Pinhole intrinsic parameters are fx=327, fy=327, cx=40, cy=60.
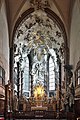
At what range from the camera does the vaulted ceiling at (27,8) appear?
2309cm

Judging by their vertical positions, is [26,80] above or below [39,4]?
below

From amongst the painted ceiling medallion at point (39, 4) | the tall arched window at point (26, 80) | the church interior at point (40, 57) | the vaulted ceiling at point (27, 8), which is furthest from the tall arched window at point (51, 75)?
the painted ceiling medallion at point (39, 4)

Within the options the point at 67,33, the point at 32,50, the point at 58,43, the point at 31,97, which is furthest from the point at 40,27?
the point at 31,97

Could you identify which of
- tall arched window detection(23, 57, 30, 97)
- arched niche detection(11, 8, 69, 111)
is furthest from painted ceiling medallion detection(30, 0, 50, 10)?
tall arched window detection(23, 57, 30, 97)

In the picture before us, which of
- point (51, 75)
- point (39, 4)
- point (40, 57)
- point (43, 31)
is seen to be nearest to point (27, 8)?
point (39, 4)

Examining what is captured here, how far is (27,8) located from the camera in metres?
24.4

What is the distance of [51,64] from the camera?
117 feet

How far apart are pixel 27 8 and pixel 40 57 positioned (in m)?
12.1

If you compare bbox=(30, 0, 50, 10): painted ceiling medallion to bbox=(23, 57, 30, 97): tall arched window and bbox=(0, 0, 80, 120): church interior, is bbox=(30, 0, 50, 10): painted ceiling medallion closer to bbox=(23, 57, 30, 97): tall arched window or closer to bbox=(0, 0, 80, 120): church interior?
bbox=(0, 0, 80, 120): church interior

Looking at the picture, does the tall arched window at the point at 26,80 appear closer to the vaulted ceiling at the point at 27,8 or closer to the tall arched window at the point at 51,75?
the tall arched window at the point at 51,75

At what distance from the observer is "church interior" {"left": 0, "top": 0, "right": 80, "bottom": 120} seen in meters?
21.1

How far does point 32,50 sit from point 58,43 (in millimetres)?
6636

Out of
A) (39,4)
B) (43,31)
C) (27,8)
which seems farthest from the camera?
(43,31)

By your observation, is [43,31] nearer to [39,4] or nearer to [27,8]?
[27,8]
